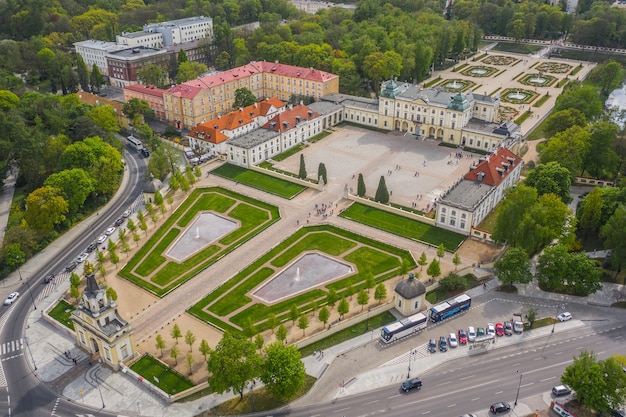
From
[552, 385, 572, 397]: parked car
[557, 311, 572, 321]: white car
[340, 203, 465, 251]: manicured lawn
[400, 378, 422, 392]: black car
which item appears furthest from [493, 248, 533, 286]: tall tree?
[400, 378, 422, 392]: black car

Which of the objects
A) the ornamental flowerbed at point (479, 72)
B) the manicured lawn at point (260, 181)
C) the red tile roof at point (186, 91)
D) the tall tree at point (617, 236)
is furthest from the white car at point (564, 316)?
the ornamental flowerbed at point (479, 72)

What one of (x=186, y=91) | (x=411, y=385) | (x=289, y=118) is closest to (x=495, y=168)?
(x=289, y=118)

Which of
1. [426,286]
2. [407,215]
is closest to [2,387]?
[426,286]

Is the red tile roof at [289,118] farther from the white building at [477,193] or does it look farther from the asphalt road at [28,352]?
the white building at [477,193]

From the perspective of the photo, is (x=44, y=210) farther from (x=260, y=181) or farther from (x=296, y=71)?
(x=296, y=71)

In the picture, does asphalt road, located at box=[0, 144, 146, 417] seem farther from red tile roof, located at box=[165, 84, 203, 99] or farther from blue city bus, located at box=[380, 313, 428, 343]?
red tile roof, located at box=[165, 84, 203, 99]

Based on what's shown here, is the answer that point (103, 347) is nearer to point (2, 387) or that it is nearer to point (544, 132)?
point (2, 387)
